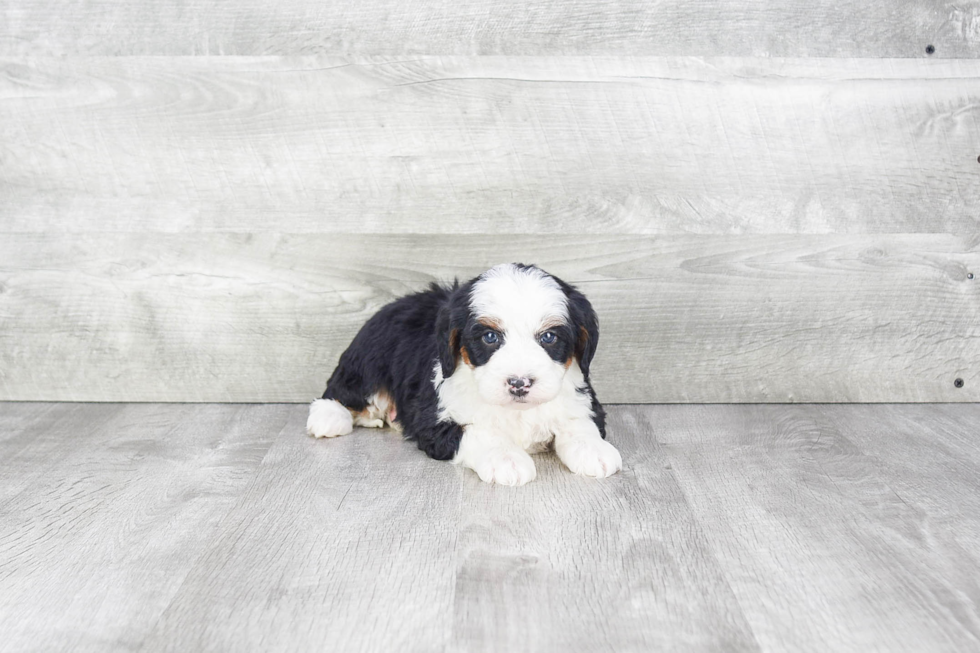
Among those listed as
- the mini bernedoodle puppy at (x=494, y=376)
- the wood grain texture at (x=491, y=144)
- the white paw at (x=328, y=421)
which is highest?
the wood grain texture at (x=491, y=144)

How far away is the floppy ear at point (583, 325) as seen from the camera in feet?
6.63

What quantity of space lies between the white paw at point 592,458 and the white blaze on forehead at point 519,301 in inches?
11.7

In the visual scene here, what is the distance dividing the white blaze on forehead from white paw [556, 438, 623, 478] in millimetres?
296

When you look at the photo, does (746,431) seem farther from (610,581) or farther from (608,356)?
(610,581)

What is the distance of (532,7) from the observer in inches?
101

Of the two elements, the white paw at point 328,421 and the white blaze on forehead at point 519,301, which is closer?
the white blaze on forehead at point 519,301

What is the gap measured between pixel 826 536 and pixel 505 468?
2.17ft

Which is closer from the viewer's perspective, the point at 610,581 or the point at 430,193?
the point at 610,581

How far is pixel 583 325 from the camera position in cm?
204

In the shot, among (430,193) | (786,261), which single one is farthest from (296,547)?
(786,261)

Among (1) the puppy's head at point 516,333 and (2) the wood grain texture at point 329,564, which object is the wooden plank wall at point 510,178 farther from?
(2) the wood grain texture at point 329,564

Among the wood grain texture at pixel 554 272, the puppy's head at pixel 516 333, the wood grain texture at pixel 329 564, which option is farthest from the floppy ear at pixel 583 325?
the wood grain texture at pixel 554 272

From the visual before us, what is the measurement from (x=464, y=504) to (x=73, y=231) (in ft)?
5.26

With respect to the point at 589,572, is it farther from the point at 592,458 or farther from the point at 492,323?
the point at 492,323
